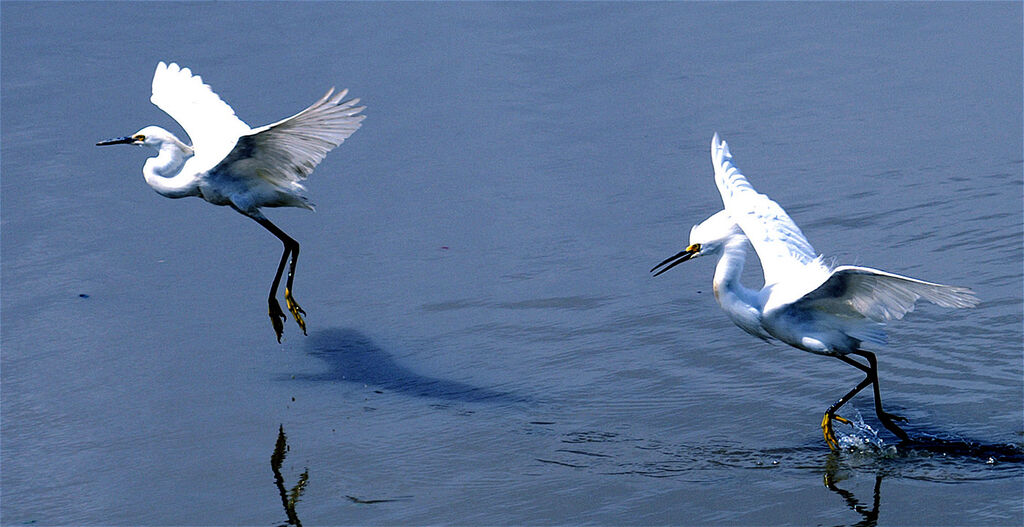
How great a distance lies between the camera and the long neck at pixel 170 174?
6.96 m

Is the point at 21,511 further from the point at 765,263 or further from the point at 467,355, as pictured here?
the point at 765,263

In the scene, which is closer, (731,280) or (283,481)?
(283,481)

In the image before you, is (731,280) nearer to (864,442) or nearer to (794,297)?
(794,297)

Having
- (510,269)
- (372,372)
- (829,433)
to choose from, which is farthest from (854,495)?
(510,269)

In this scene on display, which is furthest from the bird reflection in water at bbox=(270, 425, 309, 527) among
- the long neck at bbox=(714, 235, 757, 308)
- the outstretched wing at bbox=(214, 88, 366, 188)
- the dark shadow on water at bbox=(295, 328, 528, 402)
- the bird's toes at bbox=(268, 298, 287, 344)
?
the long neck at bbox=(714, 235, 757, 308)

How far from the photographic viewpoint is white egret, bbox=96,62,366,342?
638cm

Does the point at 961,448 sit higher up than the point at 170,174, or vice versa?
the point at 170,174

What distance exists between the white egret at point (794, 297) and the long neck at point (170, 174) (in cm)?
291

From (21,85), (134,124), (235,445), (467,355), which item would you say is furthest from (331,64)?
(235,445)

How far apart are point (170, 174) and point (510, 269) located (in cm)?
211

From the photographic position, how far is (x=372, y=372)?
6.56 metres

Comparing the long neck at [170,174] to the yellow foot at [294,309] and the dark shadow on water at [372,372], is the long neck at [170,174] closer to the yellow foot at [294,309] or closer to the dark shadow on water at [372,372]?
the yellow foot at [294,309]

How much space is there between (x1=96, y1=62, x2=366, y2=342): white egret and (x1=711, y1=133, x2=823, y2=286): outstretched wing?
6.22 ft

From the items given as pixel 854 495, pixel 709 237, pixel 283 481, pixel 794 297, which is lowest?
pixel 283 481
